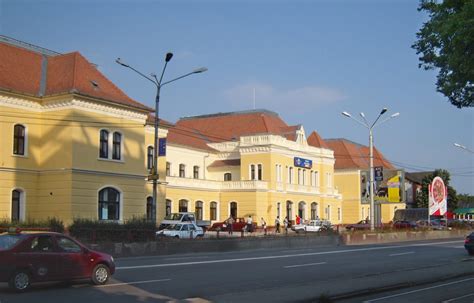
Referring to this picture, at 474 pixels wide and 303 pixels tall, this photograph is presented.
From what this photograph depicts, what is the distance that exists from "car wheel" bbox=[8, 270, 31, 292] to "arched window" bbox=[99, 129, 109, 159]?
29.5 m

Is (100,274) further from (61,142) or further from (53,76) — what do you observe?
(53,76)

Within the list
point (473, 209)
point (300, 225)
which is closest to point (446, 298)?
point (300, 225)

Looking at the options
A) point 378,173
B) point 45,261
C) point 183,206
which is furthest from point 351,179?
point 45,261

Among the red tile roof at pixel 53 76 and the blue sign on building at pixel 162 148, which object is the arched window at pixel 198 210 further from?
the red tile roof at pixel 53 76

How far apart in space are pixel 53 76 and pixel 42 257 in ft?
104

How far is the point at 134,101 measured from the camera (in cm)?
4709

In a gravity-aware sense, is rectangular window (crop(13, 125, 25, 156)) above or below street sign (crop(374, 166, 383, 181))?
above

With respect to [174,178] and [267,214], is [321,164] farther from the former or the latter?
[174,178]

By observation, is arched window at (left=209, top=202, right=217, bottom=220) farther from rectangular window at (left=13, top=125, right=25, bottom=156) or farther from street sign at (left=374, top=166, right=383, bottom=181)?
rectangular window at (left=13, top=125, right=25, bottom=156)

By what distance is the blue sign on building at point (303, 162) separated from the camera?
234 ft

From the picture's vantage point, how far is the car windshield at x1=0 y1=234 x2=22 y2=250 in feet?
47.6

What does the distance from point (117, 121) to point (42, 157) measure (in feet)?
19.6

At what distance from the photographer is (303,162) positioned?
238 ft

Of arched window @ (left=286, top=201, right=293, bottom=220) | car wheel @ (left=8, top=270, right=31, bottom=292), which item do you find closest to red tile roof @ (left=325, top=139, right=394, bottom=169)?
arched window @ (left=286, top=201, right=293, bottom=220)
